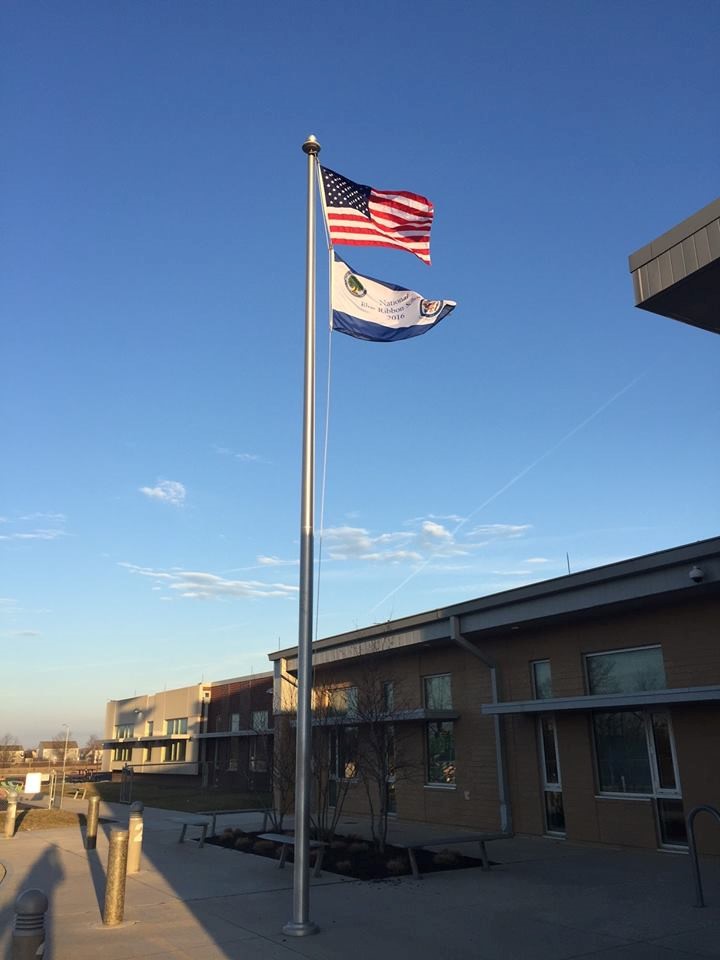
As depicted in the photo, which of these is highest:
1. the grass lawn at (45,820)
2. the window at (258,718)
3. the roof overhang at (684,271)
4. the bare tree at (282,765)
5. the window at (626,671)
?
the roof overhang at (684,271)

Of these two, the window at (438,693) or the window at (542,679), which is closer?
the window at (542,679)

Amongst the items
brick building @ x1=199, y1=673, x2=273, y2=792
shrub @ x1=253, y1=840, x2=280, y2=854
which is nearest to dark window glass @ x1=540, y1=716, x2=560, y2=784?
shrub @ x1=253, y1=840, x2=280, y2=854

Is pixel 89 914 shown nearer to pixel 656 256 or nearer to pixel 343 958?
pixel 343 958

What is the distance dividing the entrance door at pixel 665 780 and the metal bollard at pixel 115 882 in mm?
9852

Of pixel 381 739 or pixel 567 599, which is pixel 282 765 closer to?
pixel 381 739

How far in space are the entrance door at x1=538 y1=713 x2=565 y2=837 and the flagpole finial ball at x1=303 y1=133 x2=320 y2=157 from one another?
12424 millimetres

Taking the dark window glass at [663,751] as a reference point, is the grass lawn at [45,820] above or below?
below

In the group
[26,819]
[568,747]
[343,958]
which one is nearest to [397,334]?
[343,958]

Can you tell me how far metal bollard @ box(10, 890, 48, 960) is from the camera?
609 centimetres

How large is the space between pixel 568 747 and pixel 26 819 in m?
15.9

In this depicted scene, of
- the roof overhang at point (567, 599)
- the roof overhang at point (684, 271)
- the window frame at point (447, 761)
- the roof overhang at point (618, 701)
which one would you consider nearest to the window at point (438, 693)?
the window frame at point (447, 761)

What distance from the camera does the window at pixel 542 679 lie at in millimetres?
17516

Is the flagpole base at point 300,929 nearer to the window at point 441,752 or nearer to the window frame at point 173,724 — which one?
the window at point 441,752

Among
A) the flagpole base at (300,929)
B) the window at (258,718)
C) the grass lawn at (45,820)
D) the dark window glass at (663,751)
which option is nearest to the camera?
the flagpole base at (300,929)
